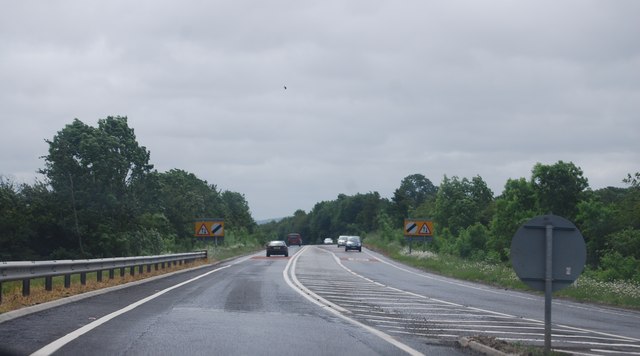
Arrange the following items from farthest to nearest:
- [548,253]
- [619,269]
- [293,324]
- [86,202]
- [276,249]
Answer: [276,249] < [86,202] < [619,269] < [293,324] < [548,253]

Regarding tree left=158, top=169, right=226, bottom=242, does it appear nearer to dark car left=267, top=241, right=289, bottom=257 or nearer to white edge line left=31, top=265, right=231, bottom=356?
dark car left=267, top=241, right=289, bottom=257

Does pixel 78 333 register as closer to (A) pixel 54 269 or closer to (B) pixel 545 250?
(B) pixel 545 250

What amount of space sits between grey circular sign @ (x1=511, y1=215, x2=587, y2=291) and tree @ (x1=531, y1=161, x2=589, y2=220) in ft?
185

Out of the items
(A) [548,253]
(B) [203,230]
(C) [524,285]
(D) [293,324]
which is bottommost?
(C) [524,285]

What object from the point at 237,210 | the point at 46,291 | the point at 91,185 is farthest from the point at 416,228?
the point at 237,210

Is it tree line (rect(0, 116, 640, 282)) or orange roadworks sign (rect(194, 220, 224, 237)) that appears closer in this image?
tree line (rect(0, 116, 640, 282))

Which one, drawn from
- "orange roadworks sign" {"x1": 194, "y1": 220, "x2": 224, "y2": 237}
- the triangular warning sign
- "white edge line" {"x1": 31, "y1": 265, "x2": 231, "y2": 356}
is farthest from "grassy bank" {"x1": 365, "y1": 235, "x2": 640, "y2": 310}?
"white edge line" {"x1": 31, "y1": 265, "x2": 231, "y2": 356}

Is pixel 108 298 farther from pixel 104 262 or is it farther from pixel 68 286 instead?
pixel 104 262

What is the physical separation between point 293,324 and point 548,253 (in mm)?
5542

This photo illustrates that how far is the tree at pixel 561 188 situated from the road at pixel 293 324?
42113mm

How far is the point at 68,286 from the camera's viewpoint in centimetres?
2053

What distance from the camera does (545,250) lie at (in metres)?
10.1

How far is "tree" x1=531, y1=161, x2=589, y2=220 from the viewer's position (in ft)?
211

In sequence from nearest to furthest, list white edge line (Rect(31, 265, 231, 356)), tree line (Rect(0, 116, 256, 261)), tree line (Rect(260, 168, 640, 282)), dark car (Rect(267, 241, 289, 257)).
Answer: white edge line (Rect(31, 265, 231, 356))
tree line (Rect(260, 168, 640, 282))
tree line (Rect(0, 116, 256, 261))
dark car (Rect(267, 241, 289, 257))
